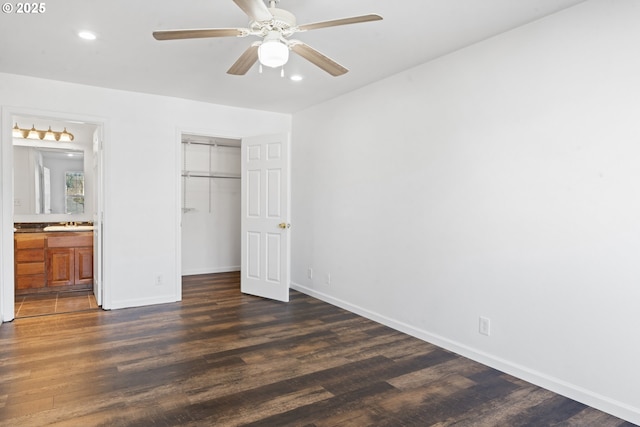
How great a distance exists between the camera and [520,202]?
2801 mm

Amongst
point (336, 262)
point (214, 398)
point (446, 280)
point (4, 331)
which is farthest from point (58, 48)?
point (446, 280)

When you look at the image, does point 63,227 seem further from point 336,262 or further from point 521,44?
point 521,44

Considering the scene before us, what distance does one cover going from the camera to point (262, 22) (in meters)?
2.16

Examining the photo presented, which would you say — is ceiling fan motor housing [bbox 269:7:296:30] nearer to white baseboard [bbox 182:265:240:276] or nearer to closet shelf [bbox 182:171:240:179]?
closet shelf [bbox 182:171:240:179]

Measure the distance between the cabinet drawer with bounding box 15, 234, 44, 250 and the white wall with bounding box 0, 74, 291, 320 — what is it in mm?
1426

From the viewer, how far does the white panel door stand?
485 centimetres

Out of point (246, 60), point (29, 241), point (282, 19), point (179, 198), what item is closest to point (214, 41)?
point (246, 60)

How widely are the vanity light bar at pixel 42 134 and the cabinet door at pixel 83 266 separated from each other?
1.74 m

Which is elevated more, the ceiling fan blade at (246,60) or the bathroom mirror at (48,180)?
the ceiling fan blade at (246,60)

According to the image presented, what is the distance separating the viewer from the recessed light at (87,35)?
292cm

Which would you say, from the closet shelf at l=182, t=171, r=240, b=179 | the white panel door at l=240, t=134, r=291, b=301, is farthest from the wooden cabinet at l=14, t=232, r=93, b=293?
the white panel door at l=240, t=134, r=291, b=301

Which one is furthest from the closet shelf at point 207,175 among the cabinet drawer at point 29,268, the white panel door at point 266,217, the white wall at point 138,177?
the cabinet drawer at point 29,268

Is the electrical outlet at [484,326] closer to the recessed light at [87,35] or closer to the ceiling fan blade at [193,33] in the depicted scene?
the ceiling fan blade at [193,33]

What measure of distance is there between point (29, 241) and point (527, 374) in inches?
233
